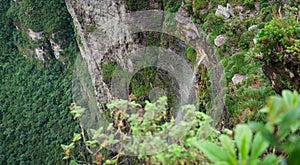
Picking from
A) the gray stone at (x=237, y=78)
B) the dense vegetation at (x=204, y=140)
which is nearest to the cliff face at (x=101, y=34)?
the gray stone at (x=237, y=78)

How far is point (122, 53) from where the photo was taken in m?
9.17

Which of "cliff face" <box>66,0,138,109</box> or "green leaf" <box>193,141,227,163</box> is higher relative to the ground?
"cliff face" <box>66,0,138,109</box>

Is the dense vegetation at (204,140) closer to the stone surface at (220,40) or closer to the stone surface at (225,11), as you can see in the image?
the stone surface at (220,40)

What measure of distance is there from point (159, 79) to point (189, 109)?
20.8 ft

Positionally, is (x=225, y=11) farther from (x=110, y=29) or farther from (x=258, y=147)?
(x=110, y=29)

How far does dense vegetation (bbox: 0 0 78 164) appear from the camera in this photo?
49.0ft


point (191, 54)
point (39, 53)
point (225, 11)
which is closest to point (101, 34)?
point (191, 54)

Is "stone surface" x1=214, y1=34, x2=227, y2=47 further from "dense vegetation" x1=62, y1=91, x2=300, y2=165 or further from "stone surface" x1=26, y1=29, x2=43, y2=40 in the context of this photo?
"stone surface" x1=26, y1=29, x2=43, y2=40

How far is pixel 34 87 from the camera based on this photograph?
1677 centimetres

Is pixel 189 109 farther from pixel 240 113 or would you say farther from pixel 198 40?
pixel 198 40

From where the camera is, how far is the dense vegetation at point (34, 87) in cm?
1492

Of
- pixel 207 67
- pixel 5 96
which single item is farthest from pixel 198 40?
pixel 5 96

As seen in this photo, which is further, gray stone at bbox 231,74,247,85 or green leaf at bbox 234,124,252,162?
gray stone at bbox 231,74,247,85

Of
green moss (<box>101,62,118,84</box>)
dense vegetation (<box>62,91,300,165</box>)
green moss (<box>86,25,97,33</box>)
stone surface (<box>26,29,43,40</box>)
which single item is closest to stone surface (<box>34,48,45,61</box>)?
stone surface (<box>26,29,43,40</box>)
